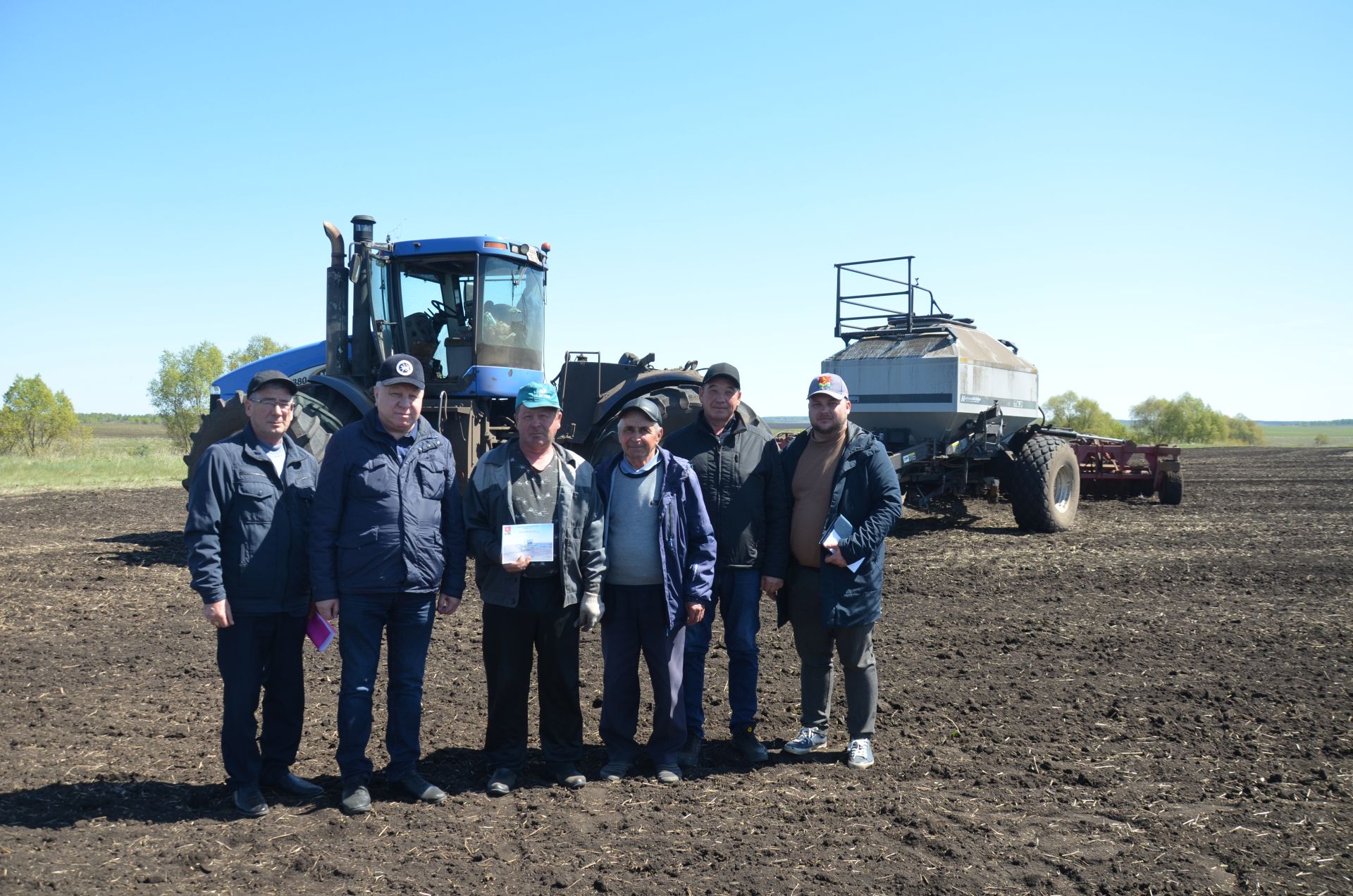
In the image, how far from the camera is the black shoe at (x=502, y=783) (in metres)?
4.26

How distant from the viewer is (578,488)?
4406 millimetres

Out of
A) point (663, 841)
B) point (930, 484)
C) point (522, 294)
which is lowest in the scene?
point (663, 841)

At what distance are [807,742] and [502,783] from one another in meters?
1.50

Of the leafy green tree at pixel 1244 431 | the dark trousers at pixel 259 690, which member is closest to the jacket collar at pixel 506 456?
the dark trousers at pixel 259 690

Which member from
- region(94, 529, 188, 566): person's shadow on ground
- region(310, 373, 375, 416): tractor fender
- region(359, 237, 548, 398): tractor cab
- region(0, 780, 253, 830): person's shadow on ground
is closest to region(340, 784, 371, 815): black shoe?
region(0, 780, 253, 830): person's shadow on ground

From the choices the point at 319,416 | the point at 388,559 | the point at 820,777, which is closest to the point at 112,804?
the point at 388,559

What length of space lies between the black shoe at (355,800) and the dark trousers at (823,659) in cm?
207

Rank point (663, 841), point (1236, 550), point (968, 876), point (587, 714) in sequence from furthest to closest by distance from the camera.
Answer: point (1236, 550) < point (587, 714) < point (663, 841) < point (968, 876)

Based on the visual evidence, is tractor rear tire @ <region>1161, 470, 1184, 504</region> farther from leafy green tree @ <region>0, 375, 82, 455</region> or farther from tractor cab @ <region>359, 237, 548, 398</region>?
leafy green tree @ <region>0, 375, 82, 455</region>

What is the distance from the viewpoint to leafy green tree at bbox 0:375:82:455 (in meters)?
36.1

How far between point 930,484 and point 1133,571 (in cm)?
398

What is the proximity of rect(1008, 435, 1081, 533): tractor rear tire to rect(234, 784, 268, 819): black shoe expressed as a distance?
1128 cm

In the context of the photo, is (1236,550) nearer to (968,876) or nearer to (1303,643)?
(1303,643)

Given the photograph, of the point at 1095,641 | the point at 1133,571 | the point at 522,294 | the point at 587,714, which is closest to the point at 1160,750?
the point at 1095,641
